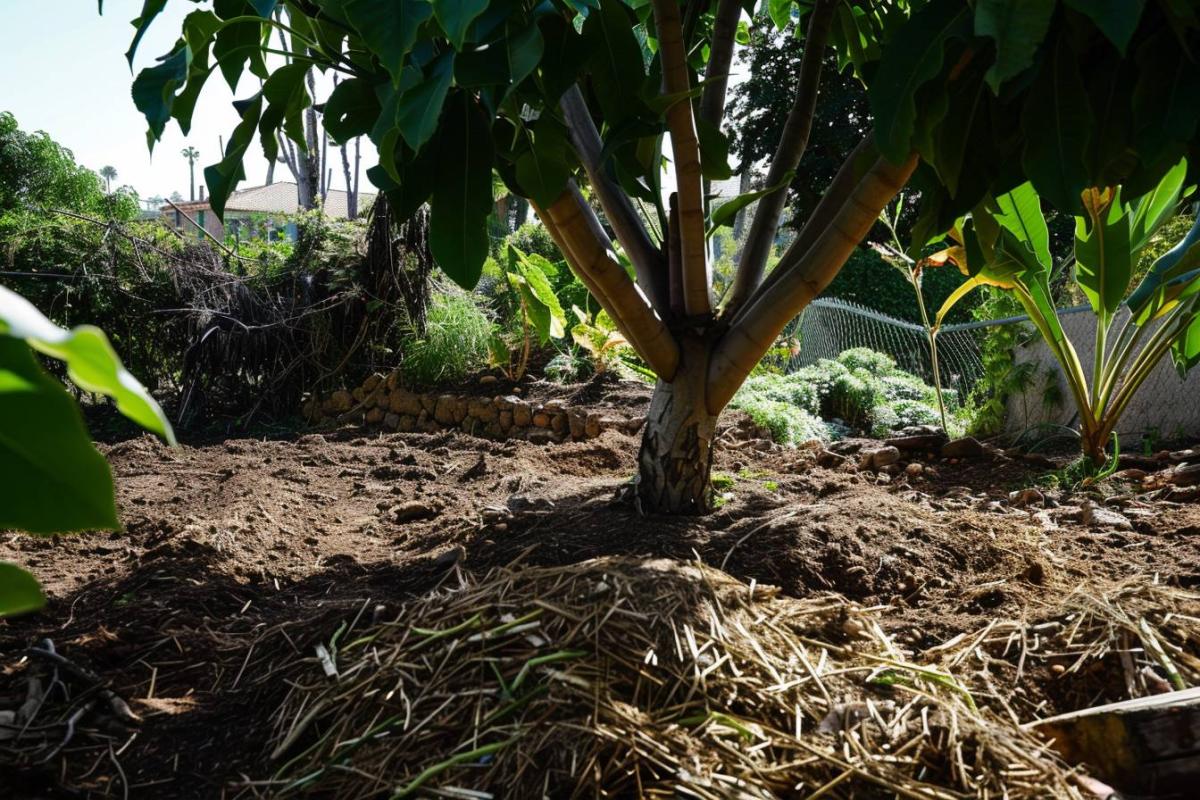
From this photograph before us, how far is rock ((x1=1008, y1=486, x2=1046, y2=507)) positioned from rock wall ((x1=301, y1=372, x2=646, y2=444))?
253cm

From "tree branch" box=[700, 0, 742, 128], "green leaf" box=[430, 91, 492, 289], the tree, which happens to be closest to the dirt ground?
the tree

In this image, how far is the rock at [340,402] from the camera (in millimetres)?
7734

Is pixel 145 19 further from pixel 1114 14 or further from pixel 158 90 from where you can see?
pixel 1114 14

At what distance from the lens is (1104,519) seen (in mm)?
3355

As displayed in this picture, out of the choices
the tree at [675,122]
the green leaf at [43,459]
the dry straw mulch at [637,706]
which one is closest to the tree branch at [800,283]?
the tree at [675,122]

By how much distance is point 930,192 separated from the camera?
8.07ft

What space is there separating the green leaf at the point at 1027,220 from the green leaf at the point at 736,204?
192 centimetres

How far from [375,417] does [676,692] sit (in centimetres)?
612

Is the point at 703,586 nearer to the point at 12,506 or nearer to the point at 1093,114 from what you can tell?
the point at 1093,114

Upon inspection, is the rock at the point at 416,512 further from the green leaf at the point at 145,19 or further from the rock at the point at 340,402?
the rock at the point at 340,402

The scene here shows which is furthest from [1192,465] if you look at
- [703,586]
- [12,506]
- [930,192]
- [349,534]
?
[12,506]

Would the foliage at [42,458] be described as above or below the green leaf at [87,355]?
below

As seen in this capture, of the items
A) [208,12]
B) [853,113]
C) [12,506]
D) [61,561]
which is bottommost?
[61,561]

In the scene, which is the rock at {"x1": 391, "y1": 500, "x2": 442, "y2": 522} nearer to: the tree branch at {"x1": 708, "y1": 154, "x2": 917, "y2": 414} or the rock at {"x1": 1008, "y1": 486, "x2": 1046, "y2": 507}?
the tree branch at {"x1": 708, "y1": 154, "x2": 917, "y2": 414}
